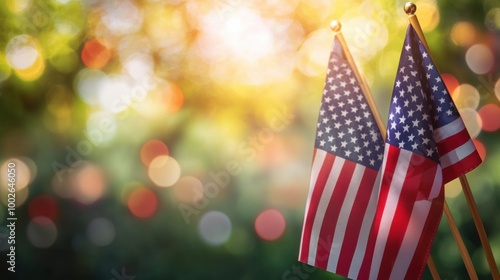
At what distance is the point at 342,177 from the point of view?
181 cm

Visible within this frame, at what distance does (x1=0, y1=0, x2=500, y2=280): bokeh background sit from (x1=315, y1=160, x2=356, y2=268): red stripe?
72 centimetres

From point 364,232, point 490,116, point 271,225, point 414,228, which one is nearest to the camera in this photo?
point 414,228

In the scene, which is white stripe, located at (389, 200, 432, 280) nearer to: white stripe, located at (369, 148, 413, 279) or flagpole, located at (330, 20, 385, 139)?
white stripe, located at (369, 148, 413, 279)

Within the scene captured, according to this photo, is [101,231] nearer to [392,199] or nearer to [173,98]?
[173,98]

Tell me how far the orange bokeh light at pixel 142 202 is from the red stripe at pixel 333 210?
3.13ft

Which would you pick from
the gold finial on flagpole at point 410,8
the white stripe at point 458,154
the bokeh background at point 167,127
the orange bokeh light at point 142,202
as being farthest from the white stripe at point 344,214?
the orange bokeh light at point 142,202

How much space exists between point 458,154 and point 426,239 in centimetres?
23

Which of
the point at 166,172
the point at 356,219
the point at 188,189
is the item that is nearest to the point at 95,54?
the point at 166,172

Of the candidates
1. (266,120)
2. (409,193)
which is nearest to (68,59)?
(266,120)

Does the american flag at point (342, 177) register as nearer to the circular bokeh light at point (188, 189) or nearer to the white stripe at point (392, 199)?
the white stripe at point (392, 199)

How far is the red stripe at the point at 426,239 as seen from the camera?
1594 mm

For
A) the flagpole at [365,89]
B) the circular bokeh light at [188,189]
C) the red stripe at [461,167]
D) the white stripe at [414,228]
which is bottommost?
the white stripe at [414,228]

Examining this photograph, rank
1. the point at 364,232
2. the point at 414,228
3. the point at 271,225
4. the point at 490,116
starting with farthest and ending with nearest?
1. the point at 271,225
2. the point at 490,116
3. the point at 364,232
4. the point at 414,228

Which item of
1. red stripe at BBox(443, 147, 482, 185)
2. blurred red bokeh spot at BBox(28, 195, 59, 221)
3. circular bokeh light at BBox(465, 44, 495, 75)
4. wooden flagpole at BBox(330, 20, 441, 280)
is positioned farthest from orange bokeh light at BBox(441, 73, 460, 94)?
blurred red bokeh spot at BBox(28, 195, 59, 221)
